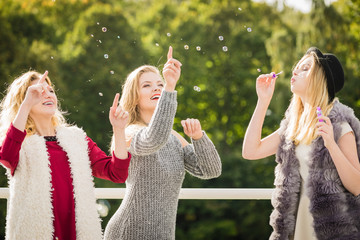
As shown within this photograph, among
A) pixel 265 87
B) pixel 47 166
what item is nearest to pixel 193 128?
pixel 265 87

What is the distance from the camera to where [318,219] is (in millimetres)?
2529

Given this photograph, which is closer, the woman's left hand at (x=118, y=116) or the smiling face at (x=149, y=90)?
the woman's left hand at (x=118, y=116)

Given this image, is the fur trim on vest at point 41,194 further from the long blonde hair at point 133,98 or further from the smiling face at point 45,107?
the long blonde hair at point 133,98

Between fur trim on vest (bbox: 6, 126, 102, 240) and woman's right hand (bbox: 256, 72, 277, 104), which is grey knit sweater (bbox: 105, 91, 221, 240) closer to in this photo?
fur trim on vest (bbox: 6, 126, 102, 240)

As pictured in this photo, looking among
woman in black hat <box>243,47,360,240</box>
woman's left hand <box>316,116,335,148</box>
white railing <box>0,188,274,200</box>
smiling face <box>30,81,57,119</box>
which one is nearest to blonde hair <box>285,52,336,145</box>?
woman in black hat <box>243,47,360,240</box>

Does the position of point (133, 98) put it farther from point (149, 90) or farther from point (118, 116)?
point (118, 116)

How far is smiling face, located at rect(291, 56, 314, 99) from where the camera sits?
2771mm

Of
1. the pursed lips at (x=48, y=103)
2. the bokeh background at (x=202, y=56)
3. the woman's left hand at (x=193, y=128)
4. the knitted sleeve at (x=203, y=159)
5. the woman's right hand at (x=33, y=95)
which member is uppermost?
the bokeh background at (x=202, y=56)

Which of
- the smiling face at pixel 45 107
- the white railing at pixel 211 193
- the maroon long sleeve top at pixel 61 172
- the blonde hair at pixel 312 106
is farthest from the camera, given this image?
the white railing at pixel 211 193

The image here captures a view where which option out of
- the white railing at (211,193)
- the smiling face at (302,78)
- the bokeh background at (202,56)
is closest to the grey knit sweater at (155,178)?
the white railing at (211,193)

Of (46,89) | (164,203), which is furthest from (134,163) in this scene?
(46,89)

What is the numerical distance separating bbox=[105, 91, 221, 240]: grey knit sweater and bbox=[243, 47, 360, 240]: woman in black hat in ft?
1.27

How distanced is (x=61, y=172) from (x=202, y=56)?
46.4 feet

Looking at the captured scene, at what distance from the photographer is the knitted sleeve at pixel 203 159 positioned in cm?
265
